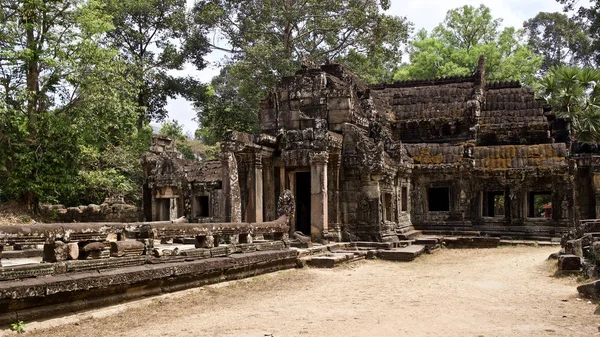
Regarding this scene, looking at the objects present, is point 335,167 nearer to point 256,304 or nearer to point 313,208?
point 313,208

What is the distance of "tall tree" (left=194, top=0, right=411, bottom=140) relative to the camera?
28.3m

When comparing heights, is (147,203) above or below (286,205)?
above

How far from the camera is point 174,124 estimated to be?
118ft

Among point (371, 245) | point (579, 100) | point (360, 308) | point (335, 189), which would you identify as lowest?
point (360, 308)

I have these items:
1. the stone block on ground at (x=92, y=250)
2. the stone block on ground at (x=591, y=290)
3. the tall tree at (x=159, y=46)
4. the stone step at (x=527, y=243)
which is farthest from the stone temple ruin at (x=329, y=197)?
the tall tree at (x=159, y=46)

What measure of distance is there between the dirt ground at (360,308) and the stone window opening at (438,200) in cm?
954

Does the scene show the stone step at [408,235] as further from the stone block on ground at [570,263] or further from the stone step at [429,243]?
the stone block on ground at [570,263]

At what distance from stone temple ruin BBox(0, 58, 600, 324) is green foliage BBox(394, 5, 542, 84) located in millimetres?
12792

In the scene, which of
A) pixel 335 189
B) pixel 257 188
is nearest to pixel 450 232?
pixel 335 189

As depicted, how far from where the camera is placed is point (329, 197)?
52.8 ft

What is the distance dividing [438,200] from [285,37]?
1297 cm

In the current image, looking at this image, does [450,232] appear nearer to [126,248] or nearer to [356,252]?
[356,252]

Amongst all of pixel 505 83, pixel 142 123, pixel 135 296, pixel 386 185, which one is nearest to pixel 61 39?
pixel 142 123

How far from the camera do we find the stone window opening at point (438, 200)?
22.1m
